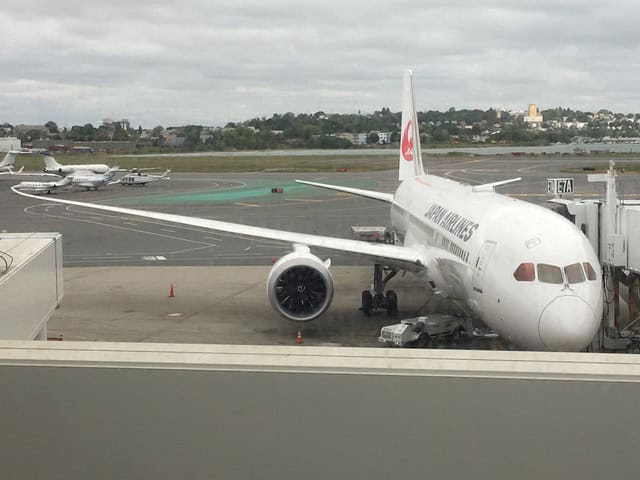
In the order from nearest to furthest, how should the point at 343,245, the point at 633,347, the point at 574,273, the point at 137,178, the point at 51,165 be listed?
the point at 574,273 → the point at 633,347 → the point at 343,245 → the point at 51,165 → the point at 137,178

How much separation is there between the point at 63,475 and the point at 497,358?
1.74m

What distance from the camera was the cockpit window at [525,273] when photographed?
9.74m

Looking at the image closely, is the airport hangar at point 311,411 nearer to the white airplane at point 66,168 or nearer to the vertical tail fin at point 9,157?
the vertical tail fin at point 9,157

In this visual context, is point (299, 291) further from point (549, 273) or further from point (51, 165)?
point (51, 165)

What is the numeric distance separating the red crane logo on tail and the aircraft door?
11.6m

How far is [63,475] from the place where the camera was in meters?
3.17

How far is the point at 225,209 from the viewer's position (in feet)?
91.2

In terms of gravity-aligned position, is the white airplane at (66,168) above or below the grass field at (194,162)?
below

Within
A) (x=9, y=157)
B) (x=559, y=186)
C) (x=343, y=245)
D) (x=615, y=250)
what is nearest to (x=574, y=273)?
(x=615, y=250)

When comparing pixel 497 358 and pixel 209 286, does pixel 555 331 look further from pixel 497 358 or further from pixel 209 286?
pixel 209 286

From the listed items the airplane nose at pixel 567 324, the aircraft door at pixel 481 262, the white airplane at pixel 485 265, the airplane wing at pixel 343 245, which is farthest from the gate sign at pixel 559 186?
the airplane nose at pixel 567 324

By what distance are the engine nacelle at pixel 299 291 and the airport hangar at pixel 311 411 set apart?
11.0 meters

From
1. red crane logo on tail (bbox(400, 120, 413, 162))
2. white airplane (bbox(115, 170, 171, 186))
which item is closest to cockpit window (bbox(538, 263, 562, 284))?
red crane logo on tail (bbox(400, 120, 413, 162))

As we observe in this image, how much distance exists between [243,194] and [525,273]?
2177cm
